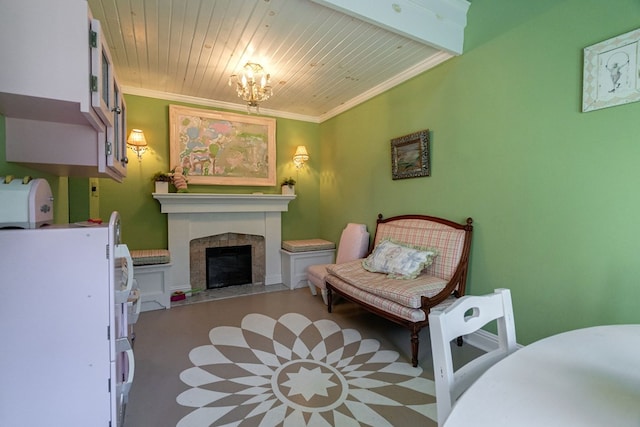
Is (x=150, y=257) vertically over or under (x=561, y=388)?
under

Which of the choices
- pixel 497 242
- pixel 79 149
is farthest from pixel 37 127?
pixel 497 242

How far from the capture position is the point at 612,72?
1.66m

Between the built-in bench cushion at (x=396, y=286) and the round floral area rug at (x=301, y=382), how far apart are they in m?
0.48

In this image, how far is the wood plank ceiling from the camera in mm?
2082

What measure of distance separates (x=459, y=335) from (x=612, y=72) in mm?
1901

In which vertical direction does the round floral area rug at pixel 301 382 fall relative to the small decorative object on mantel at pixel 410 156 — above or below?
below

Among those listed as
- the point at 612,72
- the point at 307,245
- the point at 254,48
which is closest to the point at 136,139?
the point at 254,48

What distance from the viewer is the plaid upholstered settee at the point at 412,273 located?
220 cm

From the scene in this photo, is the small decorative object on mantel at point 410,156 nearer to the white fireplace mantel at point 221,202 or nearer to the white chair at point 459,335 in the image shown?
the white fireplace mantel at point 221,202

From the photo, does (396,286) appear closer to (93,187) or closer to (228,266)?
(228,266)

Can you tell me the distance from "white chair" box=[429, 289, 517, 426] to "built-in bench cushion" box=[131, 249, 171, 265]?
3.16 metres

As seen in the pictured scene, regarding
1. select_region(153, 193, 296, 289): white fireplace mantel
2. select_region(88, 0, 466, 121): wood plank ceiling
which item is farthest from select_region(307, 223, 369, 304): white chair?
select_region(88, 0, 466, 121): wood plank ceiling

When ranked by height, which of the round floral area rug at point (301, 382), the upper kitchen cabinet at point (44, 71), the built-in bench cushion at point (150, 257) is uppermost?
the upper kitchen cabinet at point (44, 71)

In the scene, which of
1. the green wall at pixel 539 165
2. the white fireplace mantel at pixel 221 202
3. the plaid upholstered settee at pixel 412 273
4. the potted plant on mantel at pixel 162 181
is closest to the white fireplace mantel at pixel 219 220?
the white fireplace mantel at pixel 221 202
